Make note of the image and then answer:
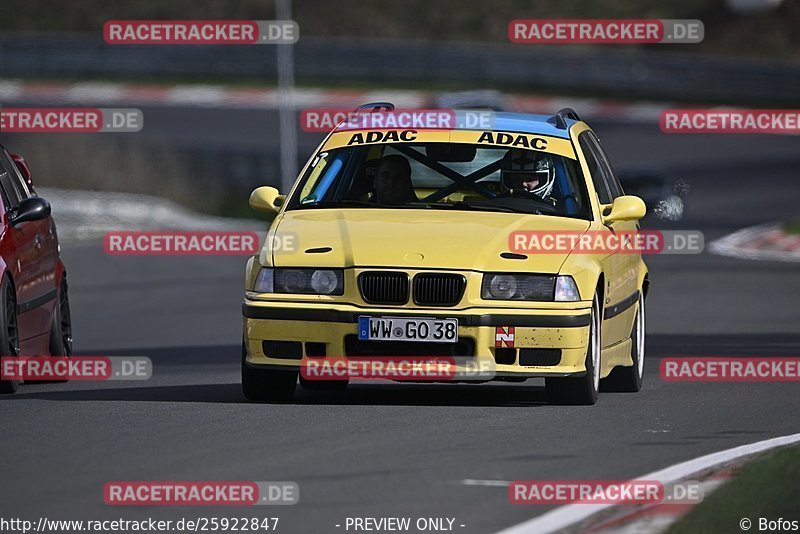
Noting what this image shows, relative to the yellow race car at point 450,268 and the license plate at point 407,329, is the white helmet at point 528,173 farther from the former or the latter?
the license plate at point 407,329

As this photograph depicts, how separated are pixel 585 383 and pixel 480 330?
803mm

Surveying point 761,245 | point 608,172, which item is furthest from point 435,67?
point 608,172

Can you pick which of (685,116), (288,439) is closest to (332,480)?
(288,439)

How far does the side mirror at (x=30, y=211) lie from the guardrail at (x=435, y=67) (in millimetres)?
35170

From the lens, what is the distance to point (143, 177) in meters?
32.5

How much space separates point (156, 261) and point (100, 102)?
22381mm

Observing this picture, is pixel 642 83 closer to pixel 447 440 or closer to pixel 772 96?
pixel 772 96

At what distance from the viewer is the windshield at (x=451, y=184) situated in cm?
1120

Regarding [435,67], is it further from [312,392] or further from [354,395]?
[354,395]

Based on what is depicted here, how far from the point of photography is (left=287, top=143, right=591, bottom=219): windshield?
1120 cm

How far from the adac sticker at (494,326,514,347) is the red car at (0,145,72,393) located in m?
3.05

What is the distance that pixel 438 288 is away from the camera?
33.6 ft

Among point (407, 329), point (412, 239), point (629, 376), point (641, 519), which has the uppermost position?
point (412, 239)

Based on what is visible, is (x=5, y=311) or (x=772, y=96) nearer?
(x=5, y=311)
